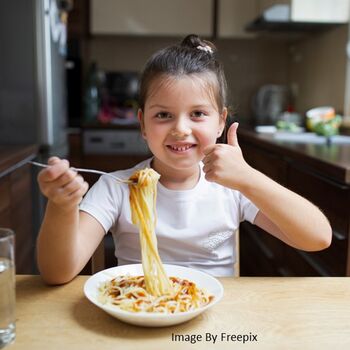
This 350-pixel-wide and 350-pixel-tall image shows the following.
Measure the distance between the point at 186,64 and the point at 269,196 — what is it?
36 cm

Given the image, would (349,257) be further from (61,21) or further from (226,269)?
(61,21)

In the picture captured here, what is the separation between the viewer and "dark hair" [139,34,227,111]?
1083 mm

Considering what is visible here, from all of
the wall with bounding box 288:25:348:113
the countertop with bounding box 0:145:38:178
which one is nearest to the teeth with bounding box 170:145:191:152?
the countertop with bounding box 0:145:38:178

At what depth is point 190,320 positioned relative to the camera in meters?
0.69

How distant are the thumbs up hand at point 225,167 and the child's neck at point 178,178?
0.84ft

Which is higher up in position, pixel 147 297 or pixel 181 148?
pixel 181 148

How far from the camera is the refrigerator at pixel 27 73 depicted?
94.4 inches

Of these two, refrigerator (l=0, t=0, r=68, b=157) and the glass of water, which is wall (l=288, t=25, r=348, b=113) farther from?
the glass of water

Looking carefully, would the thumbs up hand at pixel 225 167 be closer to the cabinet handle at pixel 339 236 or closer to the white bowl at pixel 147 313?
the white bowl at pixel 147 313

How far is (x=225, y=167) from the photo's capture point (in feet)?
2.95

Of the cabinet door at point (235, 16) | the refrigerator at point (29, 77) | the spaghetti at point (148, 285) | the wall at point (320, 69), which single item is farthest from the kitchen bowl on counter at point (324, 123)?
the spaghetti at point (148, 285)

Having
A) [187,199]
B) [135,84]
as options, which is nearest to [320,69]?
[135,84]

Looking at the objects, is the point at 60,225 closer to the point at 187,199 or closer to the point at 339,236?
the point at 187,199

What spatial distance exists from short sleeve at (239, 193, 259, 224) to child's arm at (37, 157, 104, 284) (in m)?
0.42
